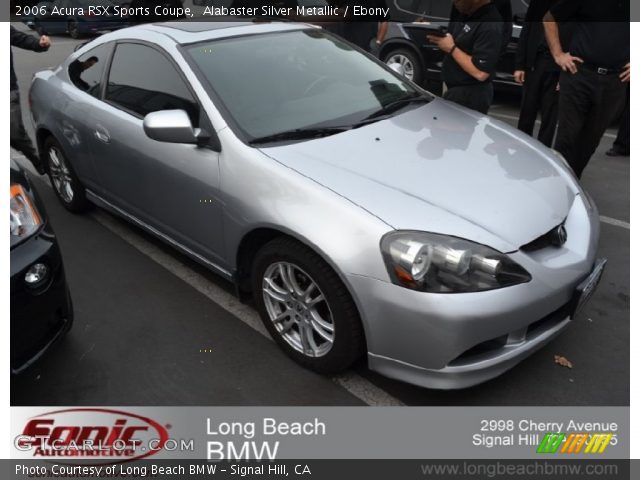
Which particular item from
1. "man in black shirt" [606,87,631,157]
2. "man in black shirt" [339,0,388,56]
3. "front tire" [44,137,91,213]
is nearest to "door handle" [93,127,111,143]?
"front tire" [44,137,91,213]

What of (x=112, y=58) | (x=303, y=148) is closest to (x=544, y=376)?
(x=303, y=148)

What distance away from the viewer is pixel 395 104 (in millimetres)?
3217

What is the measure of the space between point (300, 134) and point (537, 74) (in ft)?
10.5

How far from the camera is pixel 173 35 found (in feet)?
10.6

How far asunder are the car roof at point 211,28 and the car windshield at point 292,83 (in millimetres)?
73

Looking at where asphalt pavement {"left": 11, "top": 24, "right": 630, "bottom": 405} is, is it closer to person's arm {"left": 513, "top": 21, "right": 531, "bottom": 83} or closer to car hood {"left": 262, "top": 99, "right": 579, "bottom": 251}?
car hood {"left": 262, "top": 99, "right": 579, "bottom": 251}

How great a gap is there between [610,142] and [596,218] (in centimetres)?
386

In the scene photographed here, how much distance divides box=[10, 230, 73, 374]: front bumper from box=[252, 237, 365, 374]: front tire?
909 millimetres

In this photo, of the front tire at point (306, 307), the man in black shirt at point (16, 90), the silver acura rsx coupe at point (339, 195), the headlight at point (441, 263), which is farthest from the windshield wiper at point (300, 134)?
the man in black shirt at point (16, 90)

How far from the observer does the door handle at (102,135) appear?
3436 mm

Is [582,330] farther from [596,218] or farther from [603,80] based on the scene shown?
[603,80]

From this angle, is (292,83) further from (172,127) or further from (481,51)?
(481,51)

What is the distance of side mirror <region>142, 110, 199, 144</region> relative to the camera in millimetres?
2645

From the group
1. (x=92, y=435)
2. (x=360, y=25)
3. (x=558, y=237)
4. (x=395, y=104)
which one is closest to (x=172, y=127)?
(x=395, y=104)
